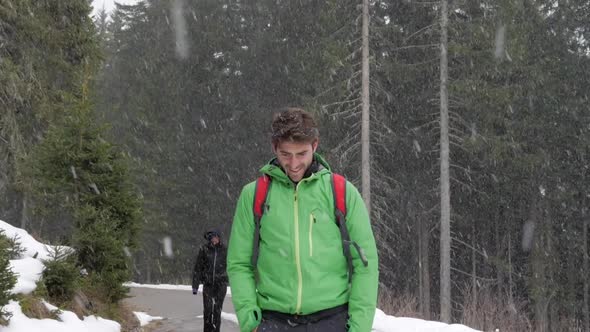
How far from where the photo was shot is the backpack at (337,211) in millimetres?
3271

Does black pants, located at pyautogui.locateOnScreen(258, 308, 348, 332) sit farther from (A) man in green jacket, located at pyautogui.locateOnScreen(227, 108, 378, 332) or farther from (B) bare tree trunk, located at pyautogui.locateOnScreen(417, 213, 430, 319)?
(B) bare tree trunk, located at pyautogui.locateOnScreen(417, 213, 430, 319)

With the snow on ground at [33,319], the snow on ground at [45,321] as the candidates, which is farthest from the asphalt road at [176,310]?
the snow on ground at [45,321]

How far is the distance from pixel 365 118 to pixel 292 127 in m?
19.2

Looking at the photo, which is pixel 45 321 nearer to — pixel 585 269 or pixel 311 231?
pixel 311 231

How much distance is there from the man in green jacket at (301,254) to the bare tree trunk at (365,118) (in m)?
18.7

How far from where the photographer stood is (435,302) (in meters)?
36.2

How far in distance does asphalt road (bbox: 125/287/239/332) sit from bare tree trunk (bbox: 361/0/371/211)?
242 inches

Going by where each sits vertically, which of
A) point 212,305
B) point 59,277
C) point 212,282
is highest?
point 59,277

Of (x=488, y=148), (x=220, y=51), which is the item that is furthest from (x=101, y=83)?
(x=488, y=148)

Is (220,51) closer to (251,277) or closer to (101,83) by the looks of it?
(101,83)

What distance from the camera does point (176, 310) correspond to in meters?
17.1

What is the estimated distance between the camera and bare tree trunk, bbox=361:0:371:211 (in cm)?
2200

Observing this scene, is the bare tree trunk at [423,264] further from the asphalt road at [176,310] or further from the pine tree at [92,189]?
the pine tree at [92,189]

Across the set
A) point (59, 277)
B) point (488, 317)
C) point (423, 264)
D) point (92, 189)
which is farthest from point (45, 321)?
point (423, 264)
